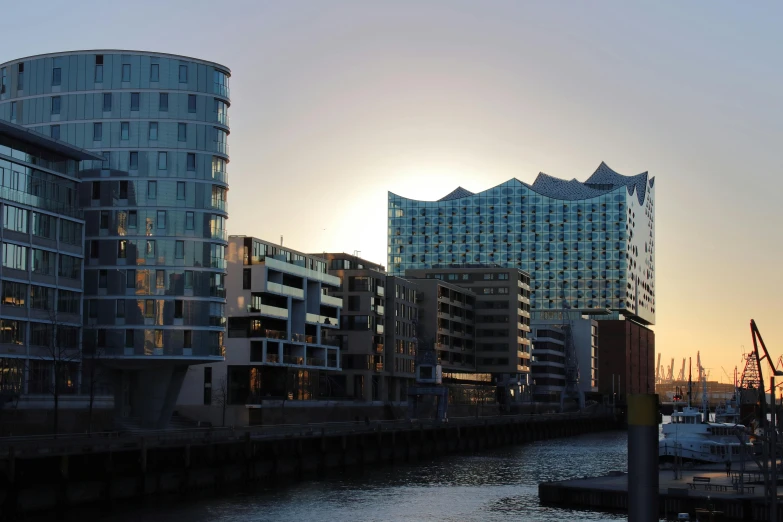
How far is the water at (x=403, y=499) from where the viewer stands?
2475 inches

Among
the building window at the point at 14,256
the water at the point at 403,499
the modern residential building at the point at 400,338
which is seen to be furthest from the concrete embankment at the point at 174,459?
the modern residential building at the point at 400,338

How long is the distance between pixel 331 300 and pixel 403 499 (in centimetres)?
8292

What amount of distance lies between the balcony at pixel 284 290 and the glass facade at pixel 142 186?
27.1 metres

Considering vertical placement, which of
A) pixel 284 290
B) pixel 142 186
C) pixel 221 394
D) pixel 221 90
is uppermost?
pixel 221 90

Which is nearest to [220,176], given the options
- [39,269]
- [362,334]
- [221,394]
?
[39,269]

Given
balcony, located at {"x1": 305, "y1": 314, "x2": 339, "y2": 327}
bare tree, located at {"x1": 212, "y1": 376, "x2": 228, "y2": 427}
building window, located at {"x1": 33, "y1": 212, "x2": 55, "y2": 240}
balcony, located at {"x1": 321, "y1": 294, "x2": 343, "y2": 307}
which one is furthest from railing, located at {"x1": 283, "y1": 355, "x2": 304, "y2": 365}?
building window, located at {"x1": 33, "y1": 212, "x2": 55, "y2": 240}

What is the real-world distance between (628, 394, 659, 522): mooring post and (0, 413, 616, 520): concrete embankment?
49.1 meters

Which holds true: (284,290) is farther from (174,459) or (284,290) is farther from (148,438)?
(148,438)

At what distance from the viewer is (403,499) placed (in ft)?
242

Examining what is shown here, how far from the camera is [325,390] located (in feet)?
504

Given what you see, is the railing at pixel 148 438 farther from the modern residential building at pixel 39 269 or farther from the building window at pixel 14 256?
the building window at pixel 14 256

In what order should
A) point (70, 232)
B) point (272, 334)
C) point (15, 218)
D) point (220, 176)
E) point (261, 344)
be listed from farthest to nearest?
point (272, 334)
point (261, 344)
point (220, 176)
point (70, 232)
point (15, 218)

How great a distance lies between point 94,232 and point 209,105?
53.6 ft

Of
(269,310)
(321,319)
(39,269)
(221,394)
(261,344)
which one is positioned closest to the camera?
(39,269)
